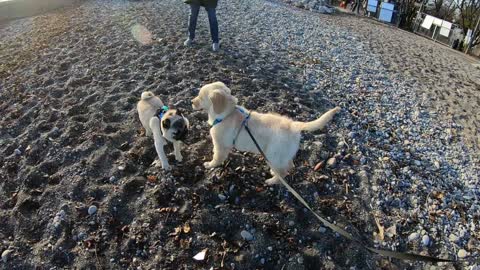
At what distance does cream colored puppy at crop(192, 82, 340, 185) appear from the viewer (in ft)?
13.5

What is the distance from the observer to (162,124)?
4.29 meters

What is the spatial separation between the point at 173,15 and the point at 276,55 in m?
5.86

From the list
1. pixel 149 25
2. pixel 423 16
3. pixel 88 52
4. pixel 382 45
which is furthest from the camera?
pixel 423 16

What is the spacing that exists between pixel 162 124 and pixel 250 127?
116cm

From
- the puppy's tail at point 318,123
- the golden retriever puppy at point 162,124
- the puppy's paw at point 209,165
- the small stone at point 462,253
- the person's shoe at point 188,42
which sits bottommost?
the small stone at point 462,253

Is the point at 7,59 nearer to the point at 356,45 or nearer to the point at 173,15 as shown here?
the point at 173,15

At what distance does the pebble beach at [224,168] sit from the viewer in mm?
3854

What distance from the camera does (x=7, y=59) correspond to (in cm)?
909

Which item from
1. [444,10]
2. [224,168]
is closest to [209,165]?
[224,168]

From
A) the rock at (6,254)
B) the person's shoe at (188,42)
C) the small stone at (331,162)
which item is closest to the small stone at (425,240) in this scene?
the small stone at (331,162)

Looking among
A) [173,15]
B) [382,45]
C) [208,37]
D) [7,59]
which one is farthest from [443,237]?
[173,15]

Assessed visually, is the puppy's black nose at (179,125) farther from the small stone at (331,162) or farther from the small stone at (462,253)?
the small stone at (462,253)

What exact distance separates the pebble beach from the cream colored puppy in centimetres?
57

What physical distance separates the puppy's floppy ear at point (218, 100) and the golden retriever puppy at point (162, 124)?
480 mm
